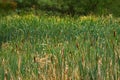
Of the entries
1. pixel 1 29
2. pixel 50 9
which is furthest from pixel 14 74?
pixel 50 9

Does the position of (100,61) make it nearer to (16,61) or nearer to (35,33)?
(16,61)

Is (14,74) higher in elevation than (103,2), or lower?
higher

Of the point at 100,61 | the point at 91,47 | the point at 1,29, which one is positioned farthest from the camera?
the point at 1,29

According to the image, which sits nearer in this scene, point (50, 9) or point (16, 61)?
point (16, 61)

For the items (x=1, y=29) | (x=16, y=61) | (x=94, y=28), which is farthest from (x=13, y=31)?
(x=16, y=61)

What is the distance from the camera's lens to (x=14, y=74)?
15.2 feet

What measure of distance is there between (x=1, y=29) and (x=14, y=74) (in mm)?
7523

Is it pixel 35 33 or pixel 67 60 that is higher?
pixel 67 60

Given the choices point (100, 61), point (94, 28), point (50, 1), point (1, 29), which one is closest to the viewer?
point (100, 61)

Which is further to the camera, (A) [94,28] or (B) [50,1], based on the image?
(B) [50,1]

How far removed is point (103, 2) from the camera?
21.0 m

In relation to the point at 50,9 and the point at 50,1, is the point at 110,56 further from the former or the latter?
the point at 50,9

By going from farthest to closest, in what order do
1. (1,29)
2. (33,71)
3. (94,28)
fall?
(1,29) < (94,28) < (33,71)

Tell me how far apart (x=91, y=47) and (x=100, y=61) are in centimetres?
64
